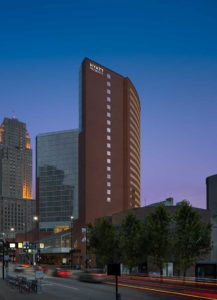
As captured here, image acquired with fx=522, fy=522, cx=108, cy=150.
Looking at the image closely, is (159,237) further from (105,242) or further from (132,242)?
(105,242)

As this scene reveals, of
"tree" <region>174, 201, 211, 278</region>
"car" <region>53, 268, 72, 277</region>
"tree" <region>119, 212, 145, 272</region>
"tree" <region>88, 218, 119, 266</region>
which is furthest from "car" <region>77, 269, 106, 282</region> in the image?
"tree" <region>88, 218, 119, 266</region>

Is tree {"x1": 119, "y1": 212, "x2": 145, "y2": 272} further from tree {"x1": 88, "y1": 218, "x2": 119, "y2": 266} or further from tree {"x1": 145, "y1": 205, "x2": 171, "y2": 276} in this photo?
tree {"x1": 88, "y1": 218, "x2": 119, "y2": 266}

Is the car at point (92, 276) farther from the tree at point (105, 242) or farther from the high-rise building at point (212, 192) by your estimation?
the high-rise building at point (212, 192)

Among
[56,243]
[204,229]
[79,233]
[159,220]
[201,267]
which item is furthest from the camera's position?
[56,243]

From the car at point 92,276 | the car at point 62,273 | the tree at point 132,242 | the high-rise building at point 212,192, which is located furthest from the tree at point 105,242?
the high-rise building at point 212,192

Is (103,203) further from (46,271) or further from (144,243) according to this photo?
(144,243)

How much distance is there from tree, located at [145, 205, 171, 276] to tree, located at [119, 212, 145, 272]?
393 centimetres

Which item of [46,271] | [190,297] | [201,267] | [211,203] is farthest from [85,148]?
[190,297]

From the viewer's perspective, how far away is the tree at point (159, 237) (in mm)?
69750

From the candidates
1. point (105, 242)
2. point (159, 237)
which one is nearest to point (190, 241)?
point (159, 237)

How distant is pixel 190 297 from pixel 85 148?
159 m

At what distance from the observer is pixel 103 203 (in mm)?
196875

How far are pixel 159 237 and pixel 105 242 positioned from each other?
1043 inches

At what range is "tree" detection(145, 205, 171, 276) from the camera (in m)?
69.8
